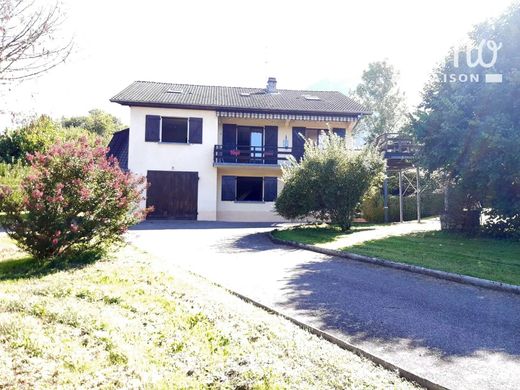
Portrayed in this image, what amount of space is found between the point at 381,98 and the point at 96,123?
33235 mm

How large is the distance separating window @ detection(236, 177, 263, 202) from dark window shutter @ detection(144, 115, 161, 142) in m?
5.18

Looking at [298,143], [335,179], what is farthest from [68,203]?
[298,143]

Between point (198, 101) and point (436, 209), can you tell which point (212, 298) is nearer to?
point (198, 101)

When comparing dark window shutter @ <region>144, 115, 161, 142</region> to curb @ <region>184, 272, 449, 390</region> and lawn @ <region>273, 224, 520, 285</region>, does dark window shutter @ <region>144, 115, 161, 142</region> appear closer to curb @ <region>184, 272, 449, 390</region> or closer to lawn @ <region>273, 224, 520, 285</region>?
lawn @ <region>273, 224, 520, 285</region>

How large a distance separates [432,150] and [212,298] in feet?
30.2

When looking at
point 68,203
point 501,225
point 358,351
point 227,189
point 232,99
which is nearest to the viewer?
point 358,351

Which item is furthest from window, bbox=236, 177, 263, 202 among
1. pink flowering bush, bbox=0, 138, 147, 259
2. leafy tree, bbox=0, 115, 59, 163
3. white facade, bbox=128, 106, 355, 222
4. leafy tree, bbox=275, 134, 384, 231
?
pink flowering bush, bbox=0, 138, 147, 259

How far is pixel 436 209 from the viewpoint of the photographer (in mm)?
23391

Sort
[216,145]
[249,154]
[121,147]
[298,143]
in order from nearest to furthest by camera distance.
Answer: [216,145] < [249,154] < [298,143] < [121,147]

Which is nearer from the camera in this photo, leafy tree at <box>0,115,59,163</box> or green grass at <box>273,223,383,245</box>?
green grass at <box>273,223,383,245</box>

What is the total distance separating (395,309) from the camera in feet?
18.3

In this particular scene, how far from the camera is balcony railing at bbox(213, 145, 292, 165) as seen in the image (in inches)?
891

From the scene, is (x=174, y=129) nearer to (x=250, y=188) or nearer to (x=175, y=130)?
(x=175, y=130)

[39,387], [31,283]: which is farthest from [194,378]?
[31,283]
